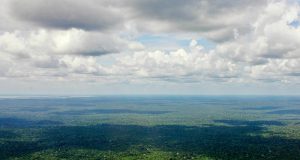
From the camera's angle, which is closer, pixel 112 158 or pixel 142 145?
pixel 112 158

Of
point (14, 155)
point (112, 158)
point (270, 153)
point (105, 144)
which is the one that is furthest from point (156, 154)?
point (14, 155)

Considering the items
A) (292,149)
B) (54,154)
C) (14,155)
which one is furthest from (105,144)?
(292,149)

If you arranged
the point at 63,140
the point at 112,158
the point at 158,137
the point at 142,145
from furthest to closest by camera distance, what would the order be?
the point at 158,137, the point at 63,140, the point at 142,145, the point at 112,158

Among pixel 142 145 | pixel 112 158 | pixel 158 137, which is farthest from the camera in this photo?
pixel 158 137

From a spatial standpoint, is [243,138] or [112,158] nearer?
[112,158]

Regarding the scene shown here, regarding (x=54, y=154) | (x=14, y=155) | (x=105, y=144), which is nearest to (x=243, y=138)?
(x=105, y=144)

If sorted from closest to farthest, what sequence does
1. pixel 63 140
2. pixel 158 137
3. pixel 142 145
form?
pixel 142 145 < pixel 63 140 < pixel 158 137

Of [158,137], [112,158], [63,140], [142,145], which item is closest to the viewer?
[112,158]

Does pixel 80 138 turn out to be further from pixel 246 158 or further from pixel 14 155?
pixel 246 158

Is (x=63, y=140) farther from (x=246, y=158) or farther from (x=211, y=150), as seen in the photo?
(x=246, y=158)
